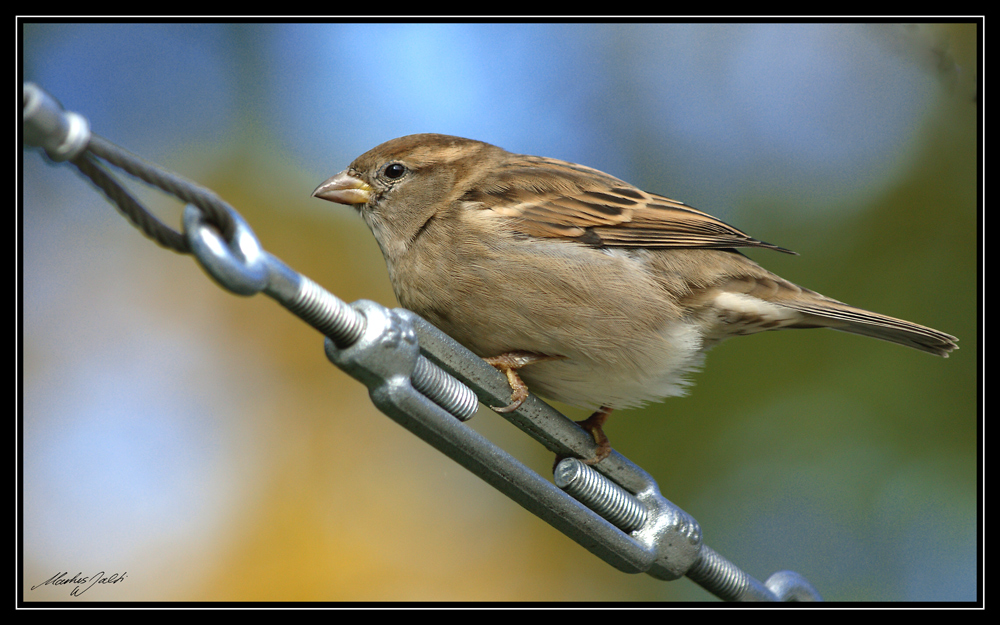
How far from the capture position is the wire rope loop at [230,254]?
125 centimetres

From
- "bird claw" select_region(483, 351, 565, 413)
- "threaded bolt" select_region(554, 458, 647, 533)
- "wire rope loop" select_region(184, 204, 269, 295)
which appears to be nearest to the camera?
"wire rope loop" select_region(184, 204, 269, 295)

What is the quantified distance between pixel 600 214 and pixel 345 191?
1096mm

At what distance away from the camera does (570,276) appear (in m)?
2.96

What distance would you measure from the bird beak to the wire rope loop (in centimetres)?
223

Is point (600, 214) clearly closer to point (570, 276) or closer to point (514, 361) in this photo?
point (570, 276)

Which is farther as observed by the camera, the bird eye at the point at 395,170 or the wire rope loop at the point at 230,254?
the bird eye at the point at 395,170

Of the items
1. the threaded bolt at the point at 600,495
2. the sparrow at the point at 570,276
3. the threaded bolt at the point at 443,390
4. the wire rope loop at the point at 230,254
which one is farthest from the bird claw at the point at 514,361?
the wire rope loop at the point at 230,254

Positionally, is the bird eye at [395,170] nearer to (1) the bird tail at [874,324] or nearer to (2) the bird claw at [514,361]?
(2) the bird claw at [514,361]

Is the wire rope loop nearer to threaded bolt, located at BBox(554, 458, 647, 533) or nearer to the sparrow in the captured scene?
threaded bolt, located at BBox(554, 458, 647, 533)

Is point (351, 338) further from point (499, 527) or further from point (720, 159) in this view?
point (720, 159)

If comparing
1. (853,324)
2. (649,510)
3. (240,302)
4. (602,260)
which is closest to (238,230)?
(649,510)

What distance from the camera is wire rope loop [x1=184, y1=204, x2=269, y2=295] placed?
49.4 inches

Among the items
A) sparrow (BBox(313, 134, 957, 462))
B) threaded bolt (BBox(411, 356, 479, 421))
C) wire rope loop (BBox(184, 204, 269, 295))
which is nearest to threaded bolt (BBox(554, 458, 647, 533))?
sparrow (BBox(313, 134, 957, 462))

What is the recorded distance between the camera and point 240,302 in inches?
224
